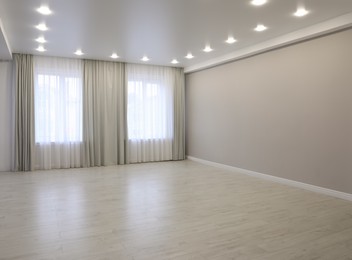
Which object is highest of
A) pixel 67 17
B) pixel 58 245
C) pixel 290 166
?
pixel 67 17

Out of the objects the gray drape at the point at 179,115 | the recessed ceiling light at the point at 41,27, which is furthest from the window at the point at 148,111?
the recessed ceiling light at the point at 41,27

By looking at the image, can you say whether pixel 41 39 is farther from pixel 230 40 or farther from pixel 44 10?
pixel 230 40

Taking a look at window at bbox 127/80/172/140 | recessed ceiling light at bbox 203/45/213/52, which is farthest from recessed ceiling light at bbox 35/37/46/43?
recessed ceiling light at bbox 203/45/213/52

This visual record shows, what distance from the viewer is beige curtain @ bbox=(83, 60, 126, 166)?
7.32m

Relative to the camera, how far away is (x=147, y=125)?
8.11 metres

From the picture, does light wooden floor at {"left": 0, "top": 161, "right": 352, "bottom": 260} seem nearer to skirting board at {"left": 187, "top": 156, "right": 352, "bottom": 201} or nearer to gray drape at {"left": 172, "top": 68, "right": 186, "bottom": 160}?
skirting board at {"left": 187, "top": 156, "right": 352, "bottom": 201}

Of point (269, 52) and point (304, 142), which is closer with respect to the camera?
point (304, 142)

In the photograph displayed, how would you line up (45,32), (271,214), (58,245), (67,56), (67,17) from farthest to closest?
(67,56), (45,32), (67,17), (271,214), (58,245)

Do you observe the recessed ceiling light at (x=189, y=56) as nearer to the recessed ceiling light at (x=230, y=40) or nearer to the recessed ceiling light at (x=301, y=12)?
the recessed ceiling light at (x=230, y=40)

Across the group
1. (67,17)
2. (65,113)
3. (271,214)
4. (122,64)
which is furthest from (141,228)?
(122,64)

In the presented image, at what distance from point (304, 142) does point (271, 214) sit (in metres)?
1.85

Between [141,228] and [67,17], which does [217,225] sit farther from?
[67,17]

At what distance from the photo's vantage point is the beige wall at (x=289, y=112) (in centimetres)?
451

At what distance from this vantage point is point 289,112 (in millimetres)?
5363
